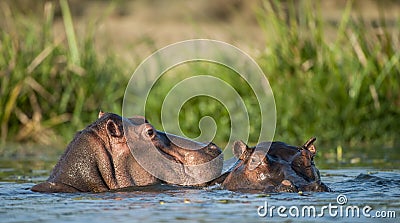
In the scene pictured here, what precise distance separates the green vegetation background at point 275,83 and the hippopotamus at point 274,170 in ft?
12.9

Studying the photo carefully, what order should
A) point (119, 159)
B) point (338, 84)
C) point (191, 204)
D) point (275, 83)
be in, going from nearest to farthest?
point (191, 204) → point (119, 159) → point (338, 84) → point (275, 83)

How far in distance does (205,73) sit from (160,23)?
381 inches

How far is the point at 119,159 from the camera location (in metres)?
6.48

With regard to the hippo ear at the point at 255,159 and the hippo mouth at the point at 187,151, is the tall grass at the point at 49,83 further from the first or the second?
the hippo ear at the point at 255,159

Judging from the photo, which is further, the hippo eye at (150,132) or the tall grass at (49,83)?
the tall grass at (49,83)

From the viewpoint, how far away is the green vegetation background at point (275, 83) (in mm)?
10312

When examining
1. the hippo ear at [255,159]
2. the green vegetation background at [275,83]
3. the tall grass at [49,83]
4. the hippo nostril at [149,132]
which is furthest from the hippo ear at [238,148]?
the tall grass at [49,83]

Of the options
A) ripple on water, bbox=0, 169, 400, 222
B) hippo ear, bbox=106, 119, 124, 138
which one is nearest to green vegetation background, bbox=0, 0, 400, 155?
ripple on water, bbox=0, 169, 400, 222

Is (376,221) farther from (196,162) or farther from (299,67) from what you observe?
(299,67)

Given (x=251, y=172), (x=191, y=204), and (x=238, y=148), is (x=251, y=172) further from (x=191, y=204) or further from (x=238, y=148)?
(x=191, y=204)

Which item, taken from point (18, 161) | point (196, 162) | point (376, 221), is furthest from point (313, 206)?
point (18, 161)

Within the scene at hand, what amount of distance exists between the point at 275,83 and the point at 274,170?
4829 millimetres

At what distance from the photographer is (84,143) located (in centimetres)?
639

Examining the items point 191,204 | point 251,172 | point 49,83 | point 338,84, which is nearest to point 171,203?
point 191,204
